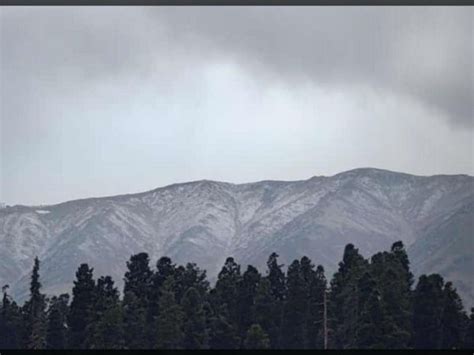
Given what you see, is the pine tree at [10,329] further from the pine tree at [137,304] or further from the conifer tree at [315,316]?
the conifer tree at [315,316]

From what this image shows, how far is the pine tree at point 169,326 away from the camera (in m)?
131

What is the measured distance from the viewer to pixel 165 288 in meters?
143

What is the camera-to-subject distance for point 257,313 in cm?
14462

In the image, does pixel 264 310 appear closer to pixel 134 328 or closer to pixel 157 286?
pixel 157 286

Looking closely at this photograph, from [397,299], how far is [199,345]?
88.5ft

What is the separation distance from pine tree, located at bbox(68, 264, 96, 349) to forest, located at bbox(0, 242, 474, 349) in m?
0.14

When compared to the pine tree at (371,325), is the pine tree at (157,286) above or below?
above

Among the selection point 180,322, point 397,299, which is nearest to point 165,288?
point 180,322

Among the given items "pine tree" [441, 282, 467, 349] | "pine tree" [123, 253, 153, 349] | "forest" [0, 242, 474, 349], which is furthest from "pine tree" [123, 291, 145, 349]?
"pine tree" [441, 282, 467, 349]

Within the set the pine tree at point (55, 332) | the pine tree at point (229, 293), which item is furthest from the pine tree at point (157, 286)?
the pine tree at point (55, 332)

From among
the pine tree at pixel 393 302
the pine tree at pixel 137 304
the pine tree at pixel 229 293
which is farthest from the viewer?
the pine tree at pixel 229 293

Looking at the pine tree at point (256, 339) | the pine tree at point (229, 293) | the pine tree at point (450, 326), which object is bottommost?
the pine tree at point (256, 339)

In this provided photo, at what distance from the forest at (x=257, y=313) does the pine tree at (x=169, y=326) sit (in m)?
0.13

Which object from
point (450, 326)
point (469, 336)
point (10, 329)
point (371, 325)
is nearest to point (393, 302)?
point (371, 325)
